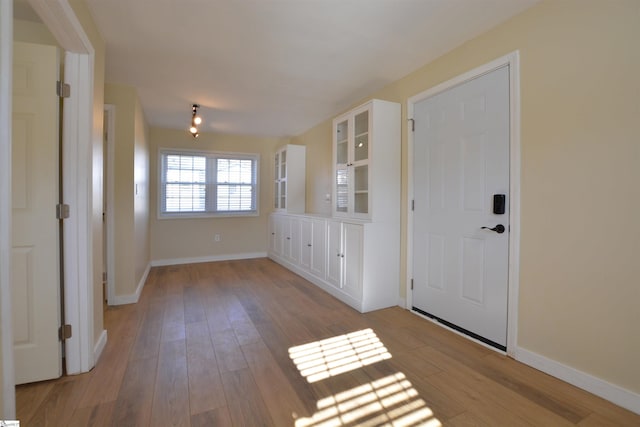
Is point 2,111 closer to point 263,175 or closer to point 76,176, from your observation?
point 76,176

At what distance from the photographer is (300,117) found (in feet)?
15.0

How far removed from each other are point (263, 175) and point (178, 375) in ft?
14.9

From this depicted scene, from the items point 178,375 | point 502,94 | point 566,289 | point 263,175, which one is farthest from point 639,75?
point 263,175

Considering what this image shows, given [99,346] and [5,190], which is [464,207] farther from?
[99,346]

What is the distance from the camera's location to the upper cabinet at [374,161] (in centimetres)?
307

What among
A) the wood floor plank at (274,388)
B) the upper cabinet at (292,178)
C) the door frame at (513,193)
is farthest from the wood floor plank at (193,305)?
the door frame at (513,193)

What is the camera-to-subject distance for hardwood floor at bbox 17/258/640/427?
1541 millimetres

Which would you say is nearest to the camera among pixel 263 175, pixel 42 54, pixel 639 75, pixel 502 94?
pixel 639 75

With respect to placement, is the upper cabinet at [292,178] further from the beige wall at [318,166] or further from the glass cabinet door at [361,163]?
the glass cabinet door at [361,163]

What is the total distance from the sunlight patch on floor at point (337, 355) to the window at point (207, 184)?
400 cm

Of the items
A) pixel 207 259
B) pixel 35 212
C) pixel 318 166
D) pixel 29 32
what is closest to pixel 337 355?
pixel 35 212

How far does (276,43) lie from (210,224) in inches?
156

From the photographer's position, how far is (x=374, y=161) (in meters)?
3.07

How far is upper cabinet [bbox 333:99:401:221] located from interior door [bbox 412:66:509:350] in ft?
0.85
